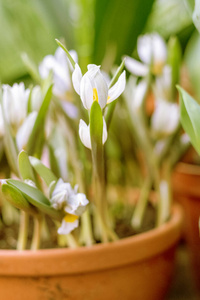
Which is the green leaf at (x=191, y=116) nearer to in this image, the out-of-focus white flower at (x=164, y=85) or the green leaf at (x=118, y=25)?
the out-of-focus white flower at (x=164, y=85)

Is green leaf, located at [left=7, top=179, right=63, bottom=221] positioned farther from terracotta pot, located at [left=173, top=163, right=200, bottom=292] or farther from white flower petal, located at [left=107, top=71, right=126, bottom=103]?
terracotta pot, located at [left=173, top=163, right=200, bottom=292]

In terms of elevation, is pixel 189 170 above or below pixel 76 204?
below

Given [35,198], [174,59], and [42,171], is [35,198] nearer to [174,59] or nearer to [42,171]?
[42,171]

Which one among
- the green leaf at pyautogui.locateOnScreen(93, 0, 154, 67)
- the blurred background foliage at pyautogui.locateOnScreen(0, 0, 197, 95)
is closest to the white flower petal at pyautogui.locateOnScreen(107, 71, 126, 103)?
the blurred background foliage at pyautogui.locateOnScreen(0, 0, 197, 95)

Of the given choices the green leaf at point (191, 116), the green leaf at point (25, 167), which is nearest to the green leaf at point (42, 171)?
the green leaf at point (25, 167)

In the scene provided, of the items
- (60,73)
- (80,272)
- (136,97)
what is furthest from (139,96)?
(80,272)
